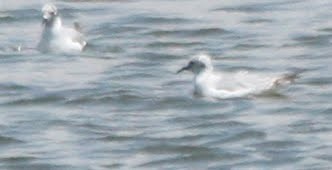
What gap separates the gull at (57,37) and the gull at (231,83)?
290cm

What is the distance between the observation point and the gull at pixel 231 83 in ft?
72.2

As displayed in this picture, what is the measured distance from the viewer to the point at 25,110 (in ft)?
71.2

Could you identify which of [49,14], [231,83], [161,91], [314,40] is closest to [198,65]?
[161,91]

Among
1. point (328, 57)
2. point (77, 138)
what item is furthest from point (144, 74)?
point (77, 138)

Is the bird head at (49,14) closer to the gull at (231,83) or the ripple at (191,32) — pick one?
the ripple at (191,32)

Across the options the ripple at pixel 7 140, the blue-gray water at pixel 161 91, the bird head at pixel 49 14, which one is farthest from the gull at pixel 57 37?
the ripple at pixel 7 140

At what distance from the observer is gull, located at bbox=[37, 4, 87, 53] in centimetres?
2525

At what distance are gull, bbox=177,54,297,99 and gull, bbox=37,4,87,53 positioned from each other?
2.90m

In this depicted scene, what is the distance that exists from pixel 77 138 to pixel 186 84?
3.43m

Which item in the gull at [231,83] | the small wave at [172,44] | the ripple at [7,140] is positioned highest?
the small wave at [172,44]

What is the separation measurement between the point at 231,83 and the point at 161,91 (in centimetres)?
99

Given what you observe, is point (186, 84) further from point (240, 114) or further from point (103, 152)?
point (103, 152)

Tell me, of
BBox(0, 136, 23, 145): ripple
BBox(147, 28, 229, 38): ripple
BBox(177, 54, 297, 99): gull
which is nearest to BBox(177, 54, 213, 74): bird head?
BBox(177, 54, 297, 99): gull

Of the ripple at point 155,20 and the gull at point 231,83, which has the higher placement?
the ripple at point 155,20
